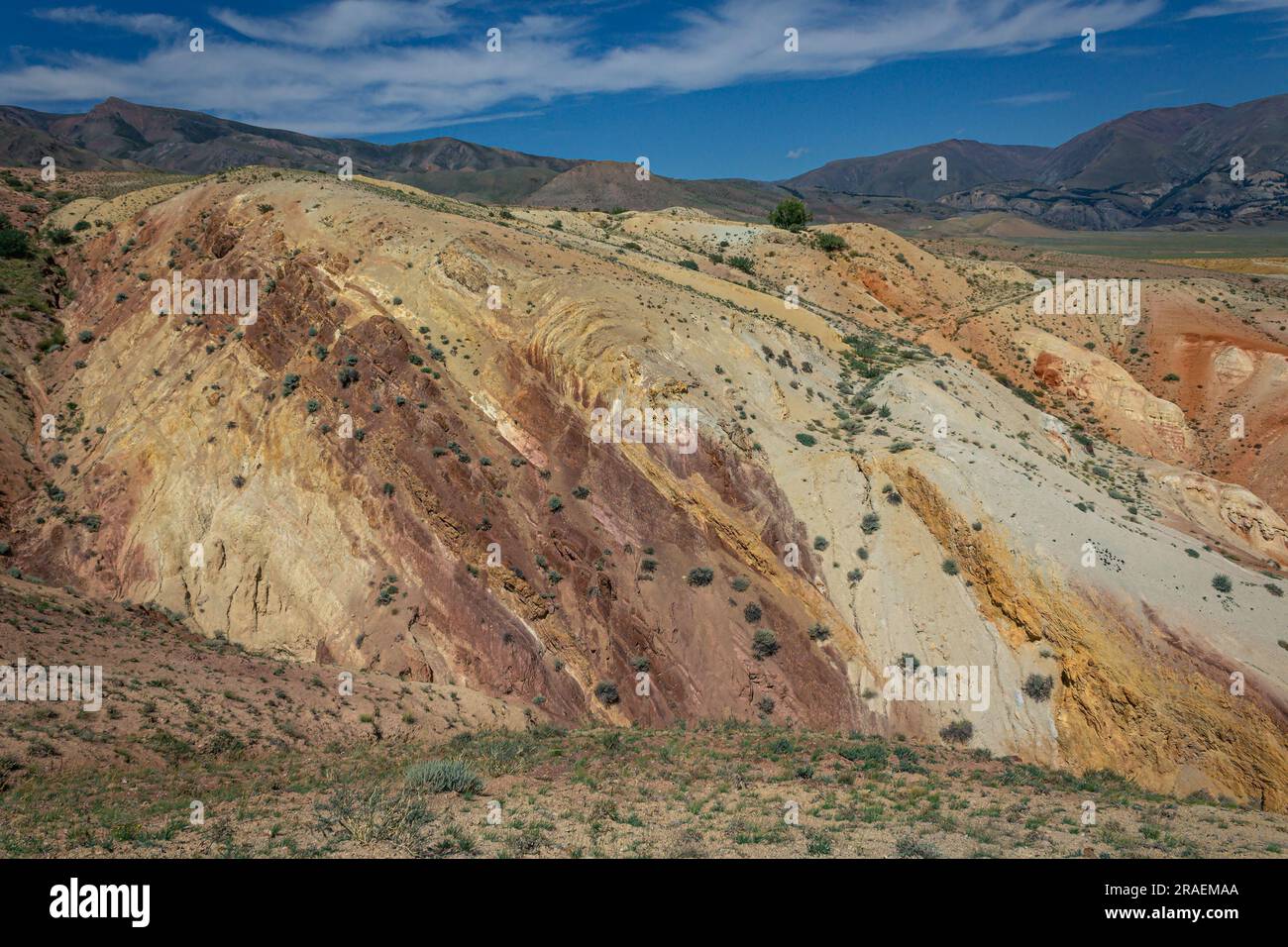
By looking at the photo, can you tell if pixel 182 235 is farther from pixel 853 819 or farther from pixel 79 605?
pixel 853 819

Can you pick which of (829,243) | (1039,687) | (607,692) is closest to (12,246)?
(607,692)

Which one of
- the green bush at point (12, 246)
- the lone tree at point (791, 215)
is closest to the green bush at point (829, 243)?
the lone tree at point (791, 215)

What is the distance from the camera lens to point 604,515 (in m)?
24.1

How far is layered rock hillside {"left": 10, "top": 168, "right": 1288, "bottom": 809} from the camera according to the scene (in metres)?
20.7

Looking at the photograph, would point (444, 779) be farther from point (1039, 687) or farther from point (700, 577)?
point (1039, 687)

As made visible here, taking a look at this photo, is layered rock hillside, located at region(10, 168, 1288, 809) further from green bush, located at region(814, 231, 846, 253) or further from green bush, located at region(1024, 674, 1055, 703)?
green bush, located at region(814, 231, 846, 253)

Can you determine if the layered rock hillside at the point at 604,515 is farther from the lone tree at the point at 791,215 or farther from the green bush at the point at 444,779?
the lone tree at the point at 791,215

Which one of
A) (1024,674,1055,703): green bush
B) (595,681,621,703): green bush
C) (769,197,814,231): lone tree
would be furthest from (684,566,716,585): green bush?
(769,197,814,231): lone tree

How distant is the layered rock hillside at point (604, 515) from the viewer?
67.9 feet

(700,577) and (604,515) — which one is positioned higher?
(604,515)

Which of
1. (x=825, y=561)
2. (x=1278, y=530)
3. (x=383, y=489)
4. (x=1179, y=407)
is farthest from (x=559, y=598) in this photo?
(x=1179, y=407)

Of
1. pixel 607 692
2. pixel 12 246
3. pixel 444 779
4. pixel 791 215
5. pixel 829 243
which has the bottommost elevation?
pixel 607 692

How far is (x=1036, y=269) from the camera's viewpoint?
6662 cm
